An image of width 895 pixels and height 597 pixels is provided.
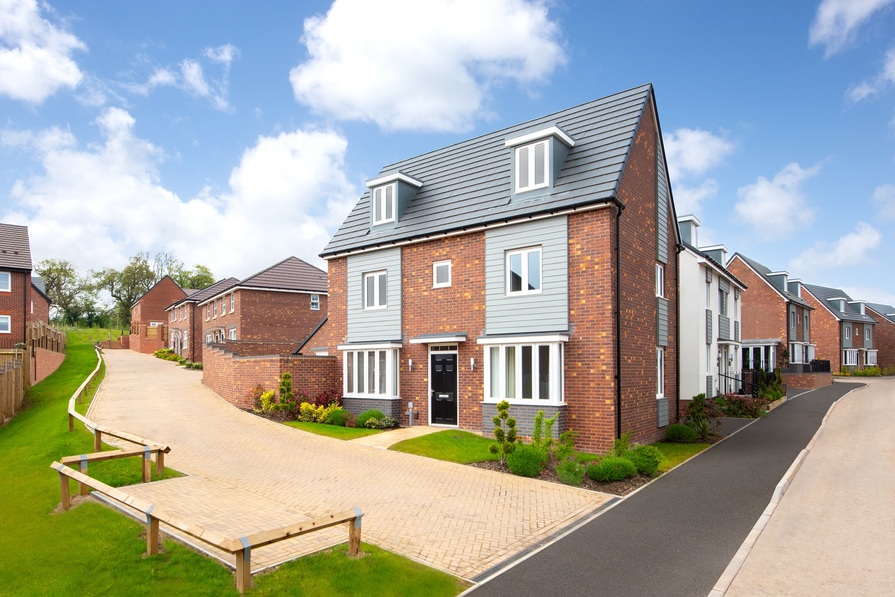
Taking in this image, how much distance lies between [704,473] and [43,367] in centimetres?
3112

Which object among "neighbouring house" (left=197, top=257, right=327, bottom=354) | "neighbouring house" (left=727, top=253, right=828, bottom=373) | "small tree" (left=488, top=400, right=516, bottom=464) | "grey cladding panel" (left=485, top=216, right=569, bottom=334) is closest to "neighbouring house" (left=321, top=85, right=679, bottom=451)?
"grey cladding panel" (left=485, top=216, right=569, bottom=334)

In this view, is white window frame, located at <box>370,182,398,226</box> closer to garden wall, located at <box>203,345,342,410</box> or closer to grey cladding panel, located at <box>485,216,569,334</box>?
grey cladding panel, located at <box>485,216,569,334</box>

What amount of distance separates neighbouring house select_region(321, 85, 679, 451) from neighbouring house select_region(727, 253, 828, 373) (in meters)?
24.7

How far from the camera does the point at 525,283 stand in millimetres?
15859

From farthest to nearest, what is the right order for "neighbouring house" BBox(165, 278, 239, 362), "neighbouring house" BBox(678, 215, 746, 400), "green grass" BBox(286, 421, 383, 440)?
"neighbouring house" BBox(165, 278, 239, 362)
"neighbouring house" BBox(678, 215, 746, 400)
"green grass" BBox(286, 421, 383, 440)

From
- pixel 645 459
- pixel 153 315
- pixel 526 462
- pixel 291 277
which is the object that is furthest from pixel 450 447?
pixel 153 315

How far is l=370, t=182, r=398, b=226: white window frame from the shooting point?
19859 millimetres

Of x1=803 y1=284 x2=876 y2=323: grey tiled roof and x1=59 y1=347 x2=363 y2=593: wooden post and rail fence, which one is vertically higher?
x1=803 y1=284 x2=876 y2=323: grey tiled roof

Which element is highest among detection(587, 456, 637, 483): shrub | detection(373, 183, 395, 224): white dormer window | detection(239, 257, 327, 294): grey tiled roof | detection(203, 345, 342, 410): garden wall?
detection(373, 183, 395, 224): white dormer window

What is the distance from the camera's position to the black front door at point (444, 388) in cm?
1730

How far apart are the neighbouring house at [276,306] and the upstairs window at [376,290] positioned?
40.1 ft

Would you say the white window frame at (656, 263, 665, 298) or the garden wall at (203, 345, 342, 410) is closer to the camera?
the white window frame at (656, 263, 665, 298)

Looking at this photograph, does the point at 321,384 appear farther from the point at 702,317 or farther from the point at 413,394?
the point at 702,317

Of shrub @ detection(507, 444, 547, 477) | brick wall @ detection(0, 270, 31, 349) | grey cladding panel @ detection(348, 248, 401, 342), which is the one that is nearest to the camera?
shrub @ detection(507, 444, 547, 477)
